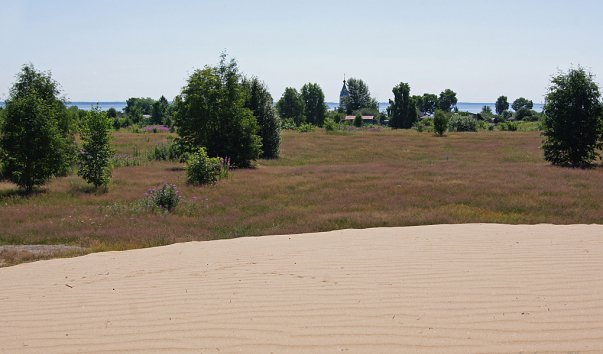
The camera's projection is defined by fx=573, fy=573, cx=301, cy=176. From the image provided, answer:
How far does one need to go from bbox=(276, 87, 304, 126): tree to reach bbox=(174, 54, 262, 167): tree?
73180mm

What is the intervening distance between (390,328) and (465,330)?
0.70 metres

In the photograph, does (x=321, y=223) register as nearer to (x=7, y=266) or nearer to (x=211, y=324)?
(x=7, y=266)

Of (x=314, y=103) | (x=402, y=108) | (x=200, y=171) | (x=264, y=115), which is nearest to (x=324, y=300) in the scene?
(x=200, y=171)

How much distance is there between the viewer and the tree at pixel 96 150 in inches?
966

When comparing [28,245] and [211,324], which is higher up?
[211,324]

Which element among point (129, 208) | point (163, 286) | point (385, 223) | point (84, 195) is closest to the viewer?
point (163, 286)

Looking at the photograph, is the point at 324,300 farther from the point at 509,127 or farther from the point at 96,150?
the point at 509,127

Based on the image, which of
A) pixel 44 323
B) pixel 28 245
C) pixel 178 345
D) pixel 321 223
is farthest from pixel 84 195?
pixel 178 345

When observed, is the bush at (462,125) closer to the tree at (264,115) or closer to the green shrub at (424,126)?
the green shrub at (424,126)

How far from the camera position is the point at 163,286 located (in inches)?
311

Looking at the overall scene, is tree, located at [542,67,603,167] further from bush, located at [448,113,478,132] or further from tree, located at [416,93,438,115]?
tree, located at [416,93,438,115]

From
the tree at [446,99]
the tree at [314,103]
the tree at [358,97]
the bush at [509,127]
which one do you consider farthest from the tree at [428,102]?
the bush at [509,127]

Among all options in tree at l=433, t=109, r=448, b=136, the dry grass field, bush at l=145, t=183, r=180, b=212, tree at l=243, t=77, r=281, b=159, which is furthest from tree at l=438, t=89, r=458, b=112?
bush at l=145, t=183, r=180, b=212

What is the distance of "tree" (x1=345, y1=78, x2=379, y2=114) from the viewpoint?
174 meters
